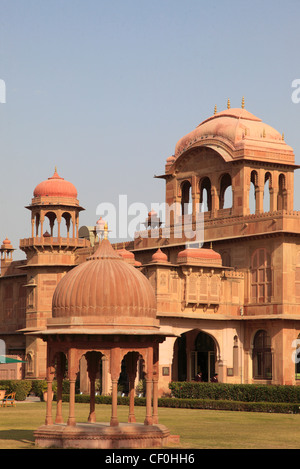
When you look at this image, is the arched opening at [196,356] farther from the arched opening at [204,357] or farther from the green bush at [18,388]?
the green bush at [18,388]

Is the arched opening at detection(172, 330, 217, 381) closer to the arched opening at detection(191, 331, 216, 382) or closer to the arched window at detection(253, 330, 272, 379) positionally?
the arched opening at detection(191, 331, 216, 382)

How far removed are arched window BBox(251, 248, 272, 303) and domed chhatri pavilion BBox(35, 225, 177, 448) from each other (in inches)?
1032

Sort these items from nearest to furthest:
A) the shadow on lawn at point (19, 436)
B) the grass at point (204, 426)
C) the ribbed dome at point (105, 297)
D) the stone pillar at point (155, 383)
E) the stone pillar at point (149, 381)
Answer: the ribbed dome at point (105, 297)
the stone pillar at point (149, 381)
the stone pillar at point (155, 383)
the grass at point (204, 426)
the shadow on lawn at point (19, 436)

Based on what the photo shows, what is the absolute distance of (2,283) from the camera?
72250mm

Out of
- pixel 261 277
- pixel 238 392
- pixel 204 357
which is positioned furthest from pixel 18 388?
pixel 261 277

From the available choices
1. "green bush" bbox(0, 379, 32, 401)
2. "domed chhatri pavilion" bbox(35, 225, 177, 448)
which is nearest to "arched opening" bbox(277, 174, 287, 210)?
Result: "green bush" bbox(0, 379, 32, 401)

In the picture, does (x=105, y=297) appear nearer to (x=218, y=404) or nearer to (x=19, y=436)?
(x=19, y=436)

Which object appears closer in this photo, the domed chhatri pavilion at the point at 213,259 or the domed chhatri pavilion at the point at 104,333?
the domed chhatri pavilion at the point at 104,333

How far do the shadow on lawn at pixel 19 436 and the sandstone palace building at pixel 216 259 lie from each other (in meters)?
21.1

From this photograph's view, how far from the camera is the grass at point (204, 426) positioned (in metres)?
26.2

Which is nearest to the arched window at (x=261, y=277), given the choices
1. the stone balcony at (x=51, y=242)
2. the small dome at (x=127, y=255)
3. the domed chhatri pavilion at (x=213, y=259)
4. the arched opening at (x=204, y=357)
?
the domed chhatri pavilion at (x=213, y=259)

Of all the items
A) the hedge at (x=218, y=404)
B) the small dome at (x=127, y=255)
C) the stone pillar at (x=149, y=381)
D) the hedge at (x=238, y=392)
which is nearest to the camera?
the stone pillar at (x=149, y=381)
